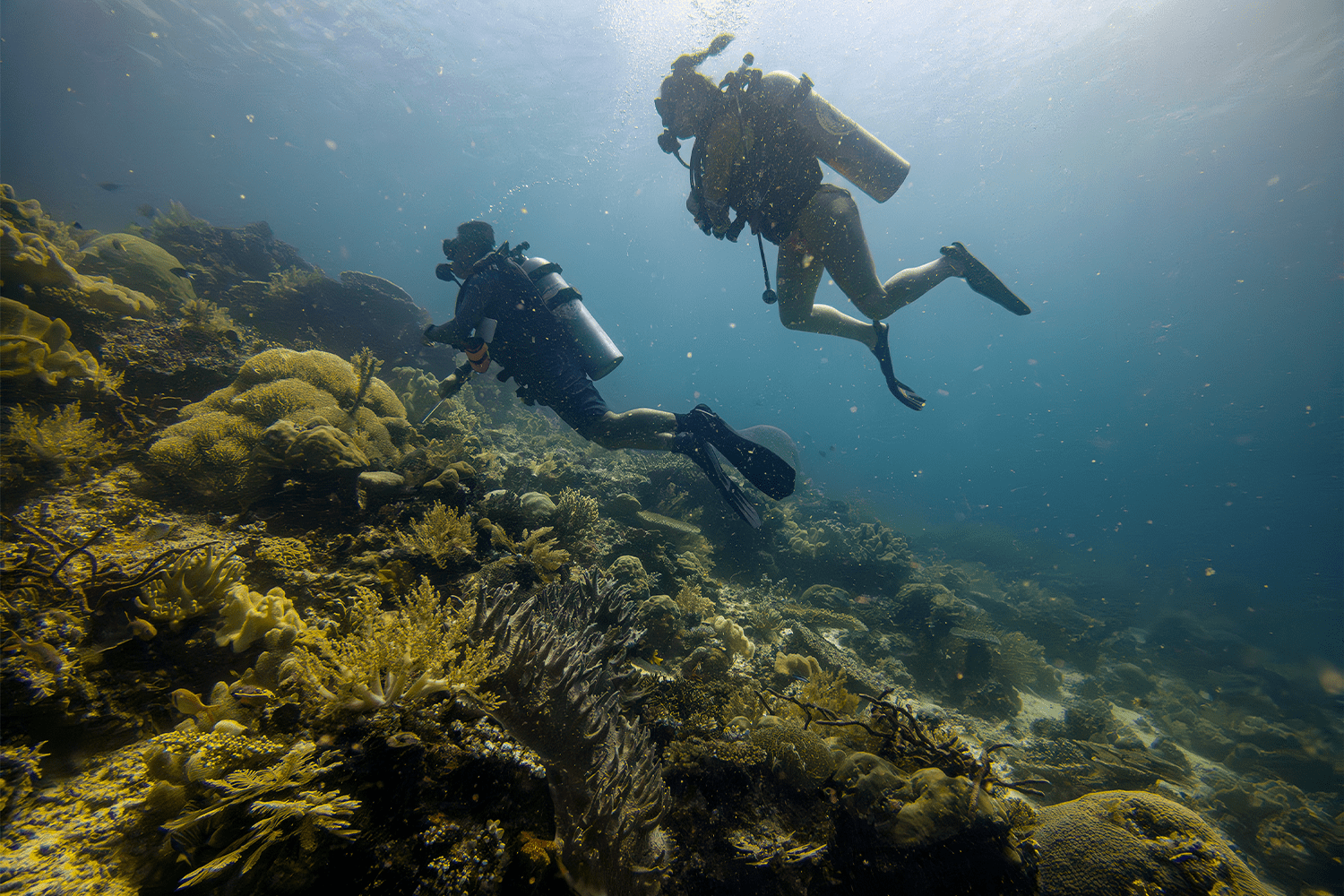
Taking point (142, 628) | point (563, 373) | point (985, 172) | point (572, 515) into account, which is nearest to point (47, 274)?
point (563, 373)

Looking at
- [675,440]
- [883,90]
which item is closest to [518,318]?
[675,440]

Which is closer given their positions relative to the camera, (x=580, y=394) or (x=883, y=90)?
(x=580, y=394)

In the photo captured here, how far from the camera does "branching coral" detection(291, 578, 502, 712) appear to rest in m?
1.54

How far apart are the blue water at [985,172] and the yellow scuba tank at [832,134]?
28.6 meters

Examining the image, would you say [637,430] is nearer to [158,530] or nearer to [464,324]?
[464,324]

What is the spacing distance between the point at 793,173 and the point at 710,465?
9.56 ft

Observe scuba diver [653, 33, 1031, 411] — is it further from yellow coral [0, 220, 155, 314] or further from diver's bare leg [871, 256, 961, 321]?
yellow coral [0, 220, 155, 314]

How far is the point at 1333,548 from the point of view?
4688 centimetres

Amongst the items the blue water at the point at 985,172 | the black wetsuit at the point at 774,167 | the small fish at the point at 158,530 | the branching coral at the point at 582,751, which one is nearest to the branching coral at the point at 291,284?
the small fish at the point at 158,530

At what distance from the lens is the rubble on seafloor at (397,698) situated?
136cm

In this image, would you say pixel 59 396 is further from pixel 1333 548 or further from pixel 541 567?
pixel 1333 548

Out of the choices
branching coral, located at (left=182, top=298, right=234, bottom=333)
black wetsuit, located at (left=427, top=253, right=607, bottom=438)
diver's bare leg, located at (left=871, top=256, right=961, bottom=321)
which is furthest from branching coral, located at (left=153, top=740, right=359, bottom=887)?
branching coral, located at (left=182, top=298, right=234, bottom=333)

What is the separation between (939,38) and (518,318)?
3600 cm

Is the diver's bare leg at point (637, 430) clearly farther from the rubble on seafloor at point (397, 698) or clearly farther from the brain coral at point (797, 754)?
the brain coral at point (797, 754)
